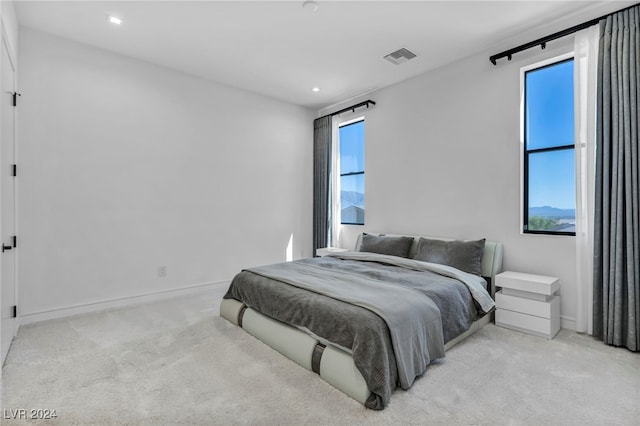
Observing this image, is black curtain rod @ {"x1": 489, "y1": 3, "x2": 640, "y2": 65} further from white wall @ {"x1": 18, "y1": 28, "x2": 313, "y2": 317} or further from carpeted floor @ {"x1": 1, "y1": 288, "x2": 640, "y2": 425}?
white wall @ {"x1": 18, "y1": 28, "x2": 313, "y2": 317}

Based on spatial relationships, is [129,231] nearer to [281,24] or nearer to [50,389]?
[50,389]

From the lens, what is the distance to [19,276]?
3.09 m

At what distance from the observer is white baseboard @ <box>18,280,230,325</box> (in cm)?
317

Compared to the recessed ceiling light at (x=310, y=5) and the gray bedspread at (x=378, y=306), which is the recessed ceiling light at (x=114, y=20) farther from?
the gray bedspread at (x=378, y=306)

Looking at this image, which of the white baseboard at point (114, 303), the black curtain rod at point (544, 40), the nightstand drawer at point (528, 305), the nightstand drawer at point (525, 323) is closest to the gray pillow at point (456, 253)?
the nightstand drawer at point (528, 305)

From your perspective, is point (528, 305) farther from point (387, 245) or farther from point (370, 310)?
point (370, 310)

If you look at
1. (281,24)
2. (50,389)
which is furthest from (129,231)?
(281,24)

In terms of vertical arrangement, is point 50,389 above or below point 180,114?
below

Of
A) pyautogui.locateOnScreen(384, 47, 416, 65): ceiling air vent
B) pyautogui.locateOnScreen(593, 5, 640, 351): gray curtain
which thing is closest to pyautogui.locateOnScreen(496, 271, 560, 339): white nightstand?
pyautogui.locateOnScreen(593, 5, 640, 351): gray curtain

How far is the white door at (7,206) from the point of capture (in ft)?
7.76

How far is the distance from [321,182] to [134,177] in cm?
282

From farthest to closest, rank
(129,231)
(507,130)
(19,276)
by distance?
(129,231) → (507,130) → (19,276)

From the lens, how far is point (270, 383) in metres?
2.06

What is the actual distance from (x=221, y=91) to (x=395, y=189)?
287 cm
